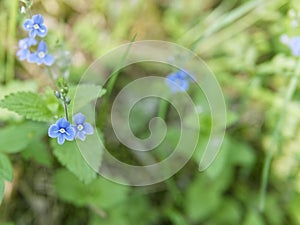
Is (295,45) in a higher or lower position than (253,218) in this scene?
higher

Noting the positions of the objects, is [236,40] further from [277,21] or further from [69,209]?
[69,209]

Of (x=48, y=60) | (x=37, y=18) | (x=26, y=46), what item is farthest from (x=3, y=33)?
(x=37, y=18)

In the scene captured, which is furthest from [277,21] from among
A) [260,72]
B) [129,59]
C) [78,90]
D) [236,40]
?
[78,90]

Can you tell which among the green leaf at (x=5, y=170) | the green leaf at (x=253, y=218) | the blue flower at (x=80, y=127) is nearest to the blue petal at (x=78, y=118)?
the blue flower at (x=80, y=127)

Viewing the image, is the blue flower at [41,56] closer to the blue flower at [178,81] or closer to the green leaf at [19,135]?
the green leaf at [19,135]

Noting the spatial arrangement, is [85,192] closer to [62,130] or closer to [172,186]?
[172,186]

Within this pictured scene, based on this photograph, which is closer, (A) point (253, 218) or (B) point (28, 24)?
(B) point (28, 24)
